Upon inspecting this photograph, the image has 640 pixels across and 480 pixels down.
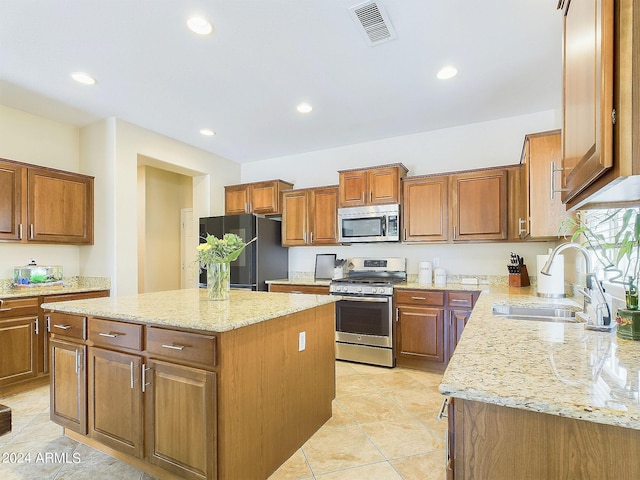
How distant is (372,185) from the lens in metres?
4.03

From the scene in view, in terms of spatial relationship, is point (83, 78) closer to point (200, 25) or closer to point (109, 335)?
point (200, 25)

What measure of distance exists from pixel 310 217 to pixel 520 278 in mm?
2527

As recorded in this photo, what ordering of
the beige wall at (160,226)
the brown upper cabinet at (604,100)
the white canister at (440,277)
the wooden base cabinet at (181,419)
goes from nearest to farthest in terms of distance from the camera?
the brown upper cabinet at (604,100), the wooden base cabinet at (181,419), the white canister at (440,277), the beige wall at (160,226)

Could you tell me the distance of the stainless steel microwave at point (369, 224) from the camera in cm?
393

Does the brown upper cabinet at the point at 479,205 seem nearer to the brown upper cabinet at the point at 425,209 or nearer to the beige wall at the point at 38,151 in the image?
the brown upper cabinet at the point at 425,209

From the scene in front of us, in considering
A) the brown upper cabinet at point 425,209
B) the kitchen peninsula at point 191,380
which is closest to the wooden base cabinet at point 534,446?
the kitchen peninsula at point 191,380

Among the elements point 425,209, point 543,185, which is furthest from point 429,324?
point 543,185

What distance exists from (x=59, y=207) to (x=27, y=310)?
1.10 meters

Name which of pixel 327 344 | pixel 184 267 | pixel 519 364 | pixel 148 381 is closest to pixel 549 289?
pixel 327 344

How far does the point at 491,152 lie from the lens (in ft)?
12.6

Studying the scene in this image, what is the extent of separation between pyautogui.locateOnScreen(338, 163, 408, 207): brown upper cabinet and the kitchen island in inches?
118

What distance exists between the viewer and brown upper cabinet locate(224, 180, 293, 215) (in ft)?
15.6

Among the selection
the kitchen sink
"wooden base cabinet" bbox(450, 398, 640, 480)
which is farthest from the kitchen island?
the kitchen sink

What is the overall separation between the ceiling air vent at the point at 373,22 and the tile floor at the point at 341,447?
2.74 m
